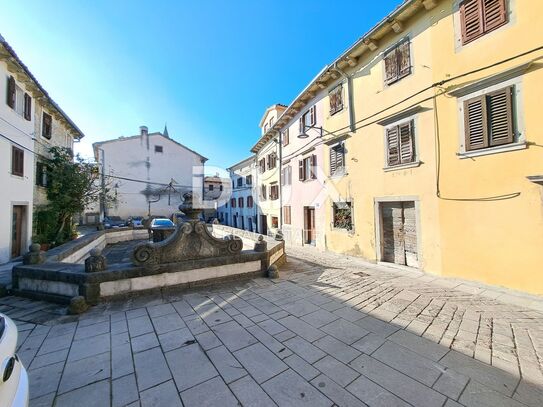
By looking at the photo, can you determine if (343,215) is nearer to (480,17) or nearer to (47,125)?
(480,17)

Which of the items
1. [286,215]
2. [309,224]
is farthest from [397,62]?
[286,215]

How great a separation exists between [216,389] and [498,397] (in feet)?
9.54

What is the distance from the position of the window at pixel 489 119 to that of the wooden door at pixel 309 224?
794 centimetres

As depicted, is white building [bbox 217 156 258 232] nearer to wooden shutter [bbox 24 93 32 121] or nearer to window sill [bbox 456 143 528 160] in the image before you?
wooden shutter [bbox 24 93 32 121]

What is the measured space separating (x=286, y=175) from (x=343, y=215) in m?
6.43

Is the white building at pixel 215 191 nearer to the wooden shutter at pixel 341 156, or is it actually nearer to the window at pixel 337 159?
the window at pixel 337 159

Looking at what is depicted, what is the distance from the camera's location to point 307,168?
1316 cm

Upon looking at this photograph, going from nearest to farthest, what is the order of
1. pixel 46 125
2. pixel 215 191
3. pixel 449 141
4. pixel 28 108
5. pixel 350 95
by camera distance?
pixel 449 141 < pixel 350 95 < pixel 28 108 < pixel 46 125 < pixel 215 191

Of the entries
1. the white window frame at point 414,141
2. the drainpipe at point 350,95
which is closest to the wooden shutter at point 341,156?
the drainpipe at point 350,95

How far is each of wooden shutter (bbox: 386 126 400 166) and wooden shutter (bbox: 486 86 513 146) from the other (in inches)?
95.3

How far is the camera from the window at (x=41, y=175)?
10.6m

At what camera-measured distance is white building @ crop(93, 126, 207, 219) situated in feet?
77.6

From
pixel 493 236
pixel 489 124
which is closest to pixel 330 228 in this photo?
pixel 493 236

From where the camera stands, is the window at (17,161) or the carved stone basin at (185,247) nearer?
the carved stone basin at (185,247)
